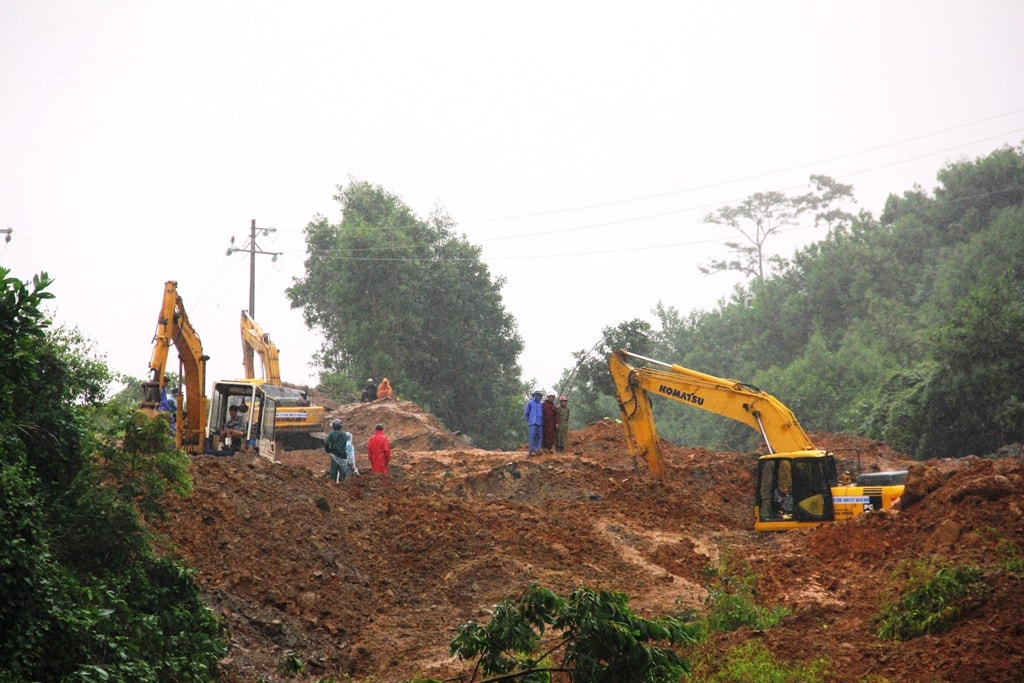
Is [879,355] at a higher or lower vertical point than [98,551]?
higher

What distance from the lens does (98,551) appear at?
1264cm

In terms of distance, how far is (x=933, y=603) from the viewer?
13500 millimetres

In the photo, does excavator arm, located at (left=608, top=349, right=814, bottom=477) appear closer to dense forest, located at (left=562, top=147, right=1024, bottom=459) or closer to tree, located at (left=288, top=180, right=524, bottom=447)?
dense forest, located at (left=562, top=147, right=1024, bottom=459)

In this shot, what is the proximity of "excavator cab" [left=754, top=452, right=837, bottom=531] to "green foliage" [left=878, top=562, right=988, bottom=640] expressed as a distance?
466 cm

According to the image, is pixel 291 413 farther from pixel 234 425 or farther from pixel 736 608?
pixel 736 608

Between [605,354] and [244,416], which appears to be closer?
[244,416]

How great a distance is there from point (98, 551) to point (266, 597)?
2.77 m

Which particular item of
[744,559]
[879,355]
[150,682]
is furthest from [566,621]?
Result: [879,355]

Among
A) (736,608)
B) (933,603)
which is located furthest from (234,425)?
(933,603)

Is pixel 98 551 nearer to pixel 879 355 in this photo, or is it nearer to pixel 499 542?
pixel 499 542

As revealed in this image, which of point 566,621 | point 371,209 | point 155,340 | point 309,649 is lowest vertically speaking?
point 309,649

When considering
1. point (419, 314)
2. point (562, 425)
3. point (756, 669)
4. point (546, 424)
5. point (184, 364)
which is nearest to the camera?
point (756, 669)

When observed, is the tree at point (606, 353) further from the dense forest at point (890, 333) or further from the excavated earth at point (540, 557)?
the excavated earth at point (540, 557)

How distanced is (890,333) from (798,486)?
3075cm
